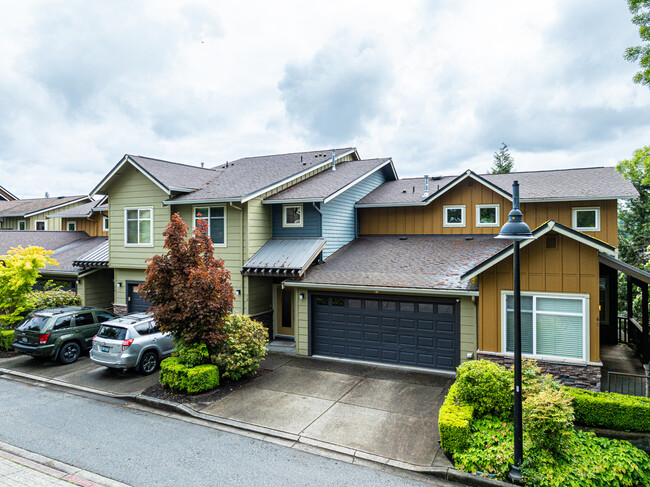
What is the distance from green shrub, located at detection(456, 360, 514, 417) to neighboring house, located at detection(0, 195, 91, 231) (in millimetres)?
31521

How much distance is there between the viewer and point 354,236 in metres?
17.8

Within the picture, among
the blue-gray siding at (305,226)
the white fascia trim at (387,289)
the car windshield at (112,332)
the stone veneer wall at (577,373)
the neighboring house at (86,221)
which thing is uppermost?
the neighboring house at (86,221)

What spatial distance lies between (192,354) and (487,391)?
25.1ft

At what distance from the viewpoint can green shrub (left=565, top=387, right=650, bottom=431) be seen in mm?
7715

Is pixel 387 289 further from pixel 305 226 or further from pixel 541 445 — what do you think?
pixel 541 445

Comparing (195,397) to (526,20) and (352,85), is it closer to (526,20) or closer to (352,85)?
(526,20)

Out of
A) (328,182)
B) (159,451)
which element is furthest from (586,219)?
(159,451)

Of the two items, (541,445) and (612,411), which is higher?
(612,411)

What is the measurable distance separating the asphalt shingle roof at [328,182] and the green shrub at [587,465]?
9907mm

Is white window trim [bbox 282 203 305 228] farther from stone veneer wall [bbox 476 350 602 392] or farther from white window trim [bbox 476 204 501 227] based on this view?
stone veneer wall [bbox 476 350 602 392]

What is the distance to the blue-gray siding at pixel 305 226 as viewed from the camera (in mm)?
15344

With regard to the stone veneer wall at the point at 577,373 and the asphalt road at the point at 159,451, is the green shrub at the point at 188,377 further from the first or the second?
the stone veneer wall at the point at 577,373

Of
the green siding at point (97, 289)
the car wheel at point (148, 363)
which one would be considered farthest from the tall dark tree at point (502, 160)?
the car wheel at point (148, 363)

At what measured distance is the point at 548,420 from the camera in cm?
691
